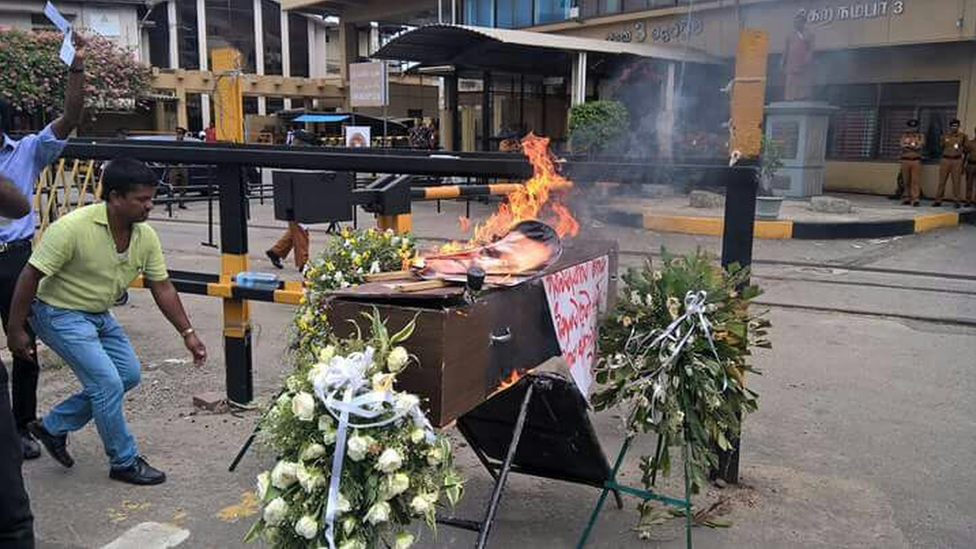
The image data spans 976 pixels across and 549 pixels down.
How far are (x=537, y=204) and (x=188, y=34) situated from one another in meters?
45.6

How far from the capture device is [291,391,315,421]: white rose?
1.91 metres

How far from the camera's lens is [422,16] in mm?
29656

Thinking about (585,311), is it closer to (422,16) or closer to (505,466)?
(505,466)

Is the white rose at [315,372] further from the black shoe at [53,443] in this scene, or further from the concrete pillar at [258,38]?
the concrete pillar at [258,38]

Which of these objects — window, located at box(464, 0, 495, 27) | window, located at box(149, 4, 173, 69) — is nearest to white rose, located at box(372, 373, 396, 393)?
window, located at box(464, 0, 495, 27)

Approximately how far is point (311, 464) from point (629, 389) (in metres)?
1.47

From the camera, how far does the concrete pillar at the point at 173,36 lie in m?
41.8

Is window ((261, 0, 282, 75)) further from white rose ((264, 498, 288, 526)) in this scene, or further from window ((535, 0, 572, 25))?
white rose ((264, 498, 288, 526))

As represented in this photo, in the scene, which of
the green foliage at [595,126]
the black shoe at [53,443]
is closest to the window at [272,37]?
the green foliage at [595,126]

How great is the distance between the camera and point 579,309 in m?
3.17

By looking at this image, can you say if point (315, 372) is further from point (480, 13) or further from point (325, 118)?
point (325, 118)

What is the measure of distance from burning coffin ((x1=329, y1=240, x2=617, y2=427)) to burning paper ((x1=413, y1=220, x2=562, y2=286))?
0.10 m

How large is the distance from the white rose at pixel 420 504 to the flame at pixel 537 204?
1.46 metres

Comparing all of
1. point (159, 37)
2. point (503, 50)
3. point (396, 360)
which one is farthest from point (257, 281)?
point (159, 37)
